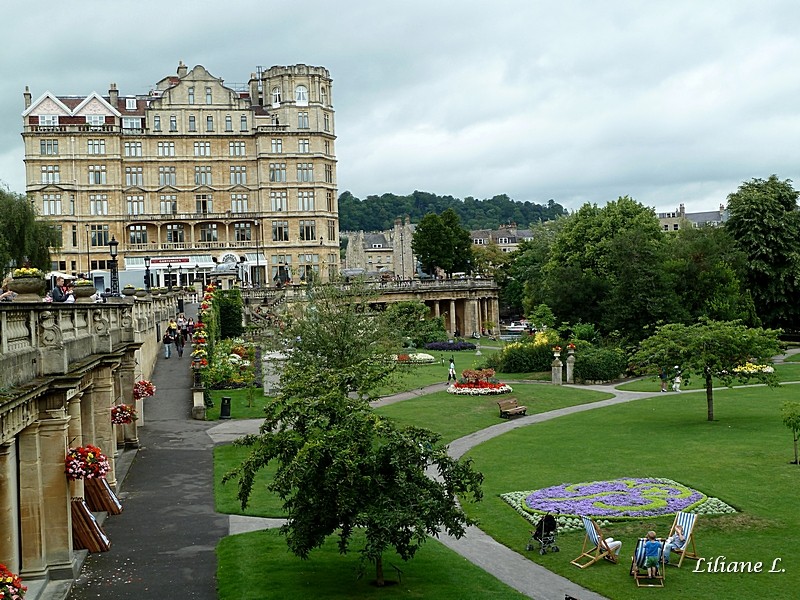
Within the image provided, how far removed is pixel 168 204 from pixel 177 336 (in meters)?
48.3

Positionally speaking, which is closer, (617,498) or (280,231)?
(617,498)

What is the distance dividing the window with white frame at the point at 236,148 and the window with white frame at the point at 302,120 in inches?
256

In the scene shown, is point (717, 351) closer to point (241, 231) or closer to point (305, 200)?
point (305, 200)

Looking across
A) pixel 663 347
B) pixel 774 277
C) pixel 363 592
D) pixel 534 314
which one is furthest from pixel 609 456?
pixel 774 277

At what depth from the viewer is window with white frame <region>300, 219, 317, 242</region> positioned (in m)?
107

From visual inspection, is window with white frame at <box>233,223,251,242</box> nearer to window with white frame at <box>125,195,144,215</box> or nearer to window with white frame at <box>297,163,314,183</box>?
window with white frame at <box>297,163,314,183</box>

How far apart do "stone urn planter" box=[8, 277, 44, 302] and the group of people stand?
37.4m

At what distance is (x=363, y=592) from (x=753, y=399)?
113 feet

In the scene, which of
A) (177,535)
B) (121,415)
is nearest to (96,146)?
(121,415)

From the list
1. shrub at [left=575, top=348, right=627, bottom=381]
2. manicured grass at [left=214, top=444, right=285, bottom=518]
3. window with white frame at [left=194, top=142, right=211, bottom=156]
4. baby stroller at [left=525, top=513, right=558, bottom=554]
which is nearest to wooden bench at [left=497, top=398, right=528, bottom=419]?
shrub at [left=575, top=348, right=627, bottom=381]

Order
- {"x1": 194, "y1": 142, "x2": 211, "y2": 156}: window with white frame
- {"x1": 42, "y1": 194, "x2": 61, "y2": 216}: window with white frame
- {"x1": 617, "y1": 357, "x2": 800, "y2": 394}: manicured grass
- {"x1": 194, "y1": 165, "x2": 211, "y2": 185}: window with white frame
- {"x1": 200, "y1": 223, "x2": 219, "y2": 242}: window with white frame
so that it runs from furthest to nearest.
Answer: {"x1": 200, "y1": 223, "x2": 219, "y2": 242}: window with white frame
{"x1": 194, "y1": 165, "x2": 211, "y2": 185}: window with white frame
{"x1": 194, "y1": 142, "x2": 211, "y2": 156}: window with white frame
{"x1": 42, "y1": 194, "x2": 61, "y2": 216}: window with white frame
{"x1": 617, "y1": 357, "x2": 800, "y2": 394}: manicured grass

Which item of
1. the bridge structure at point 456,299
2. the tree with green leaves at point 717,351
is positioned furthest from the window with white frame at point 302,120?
the tree with green leaves at point 717,351

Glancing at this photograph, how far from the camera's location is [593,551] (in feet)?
75.3

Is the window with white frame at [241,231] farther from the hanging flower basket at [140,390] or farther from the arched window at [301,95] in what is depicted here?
the hanging flower basket at [140,390]
